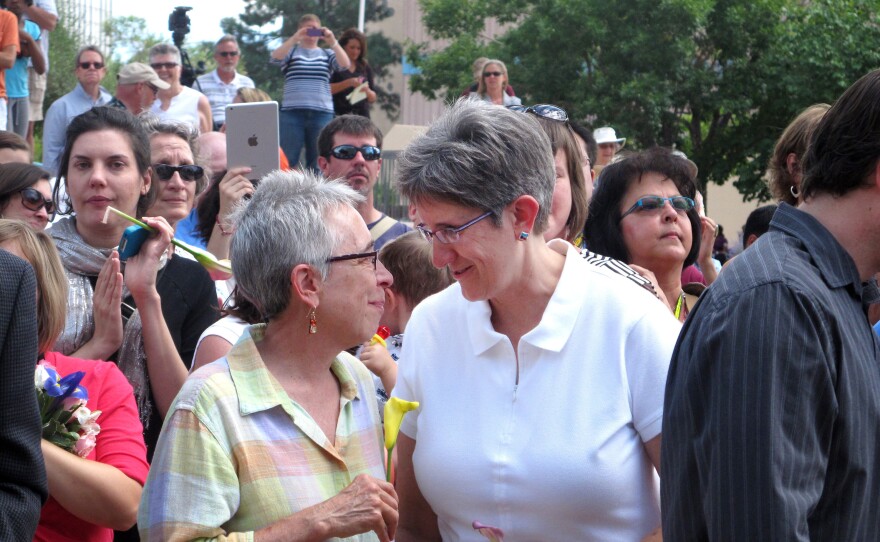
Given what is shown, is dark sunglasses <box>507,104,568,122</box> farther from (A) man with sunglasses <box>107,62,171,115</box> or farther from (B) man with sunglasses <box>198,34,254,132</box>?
(B) man with sunglasses <box>198,34,254,132</box>

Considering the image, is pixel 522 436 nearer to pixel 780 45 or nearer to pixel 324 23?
pixel 780 45

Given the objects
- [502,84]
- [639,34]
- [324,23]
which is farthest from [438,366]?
[324,23]

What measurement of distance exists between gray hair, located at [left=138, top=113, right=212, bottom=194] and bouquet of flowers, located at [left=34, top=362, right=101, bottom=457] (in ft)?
7.81

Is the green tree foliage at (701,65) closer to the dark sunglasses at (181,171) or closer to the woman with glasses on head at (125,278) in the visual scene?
the dark sunglasses at (181,171)

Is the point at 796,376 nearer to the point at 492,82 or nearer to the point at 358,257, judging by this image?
the point at 358,257

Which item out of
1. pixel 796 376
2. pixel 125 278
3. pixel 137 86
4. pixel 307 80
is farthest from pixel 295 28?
pixel 796 376

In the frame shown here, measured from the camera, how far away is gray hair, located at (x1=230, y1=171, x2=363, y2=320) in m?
3.06

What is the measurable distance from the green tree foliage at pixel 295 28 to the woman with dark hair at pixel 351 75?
124 ft

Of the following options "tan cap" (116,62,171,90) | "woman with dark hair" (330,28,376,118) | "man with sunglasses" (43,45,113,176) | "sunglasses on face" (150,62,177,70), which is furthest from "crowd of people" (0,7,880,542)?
"woman with dark hair" (330,28,376,118)

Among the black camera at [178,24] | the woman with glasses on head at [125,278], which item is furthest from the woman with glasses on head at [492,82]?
the woman with glasses on head at [125,278]

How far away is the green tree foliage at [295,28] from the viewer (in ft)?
166

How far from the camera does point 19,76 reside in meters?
10.1

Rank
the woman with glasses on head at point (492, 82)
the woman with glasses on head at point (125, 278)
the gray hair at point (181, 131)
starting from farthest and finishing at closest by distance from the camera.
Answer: the woman with glasses on head at point (492, 82) → the gray hair at point (181, 131) → the woman with glasses on head at point (125, 278)

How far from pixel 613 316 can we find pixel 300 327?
87 centimetres
